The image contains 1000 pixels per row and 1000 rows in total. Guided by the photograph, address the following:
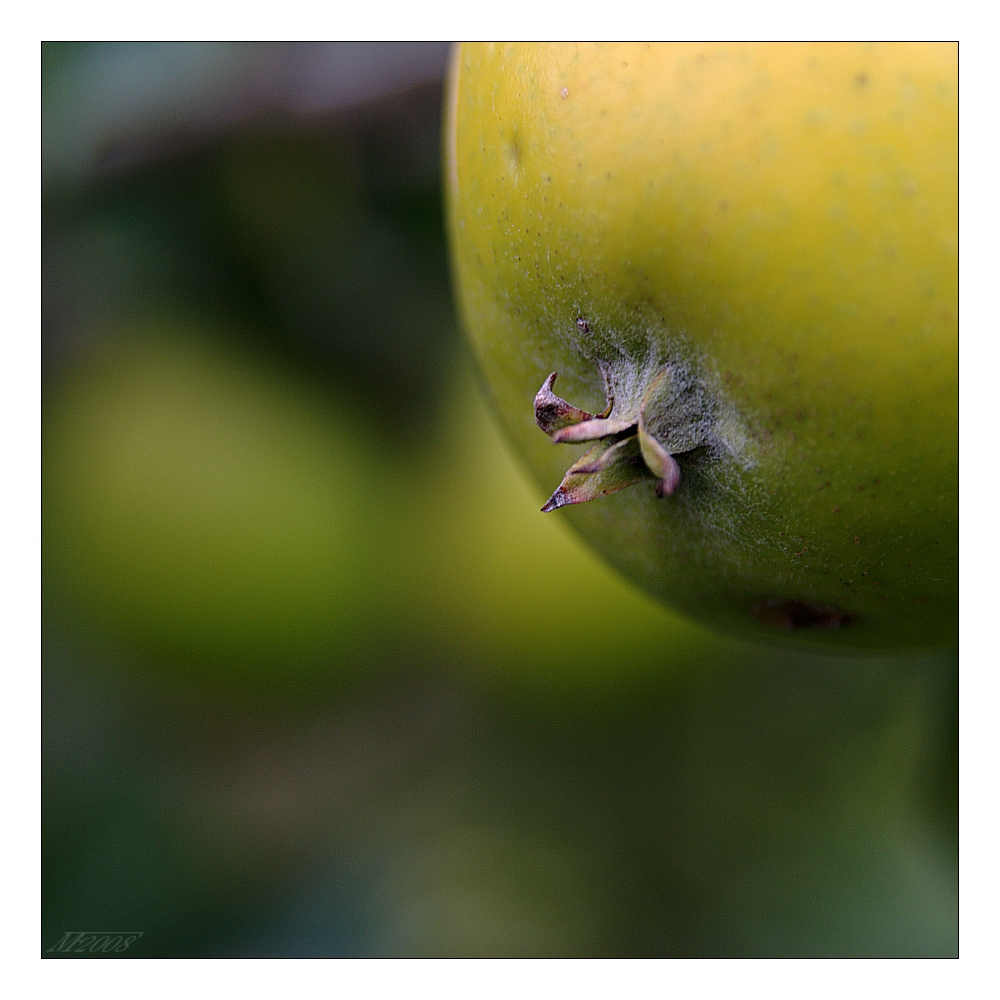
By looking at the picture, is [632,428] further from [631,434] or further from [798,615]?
[798,615]

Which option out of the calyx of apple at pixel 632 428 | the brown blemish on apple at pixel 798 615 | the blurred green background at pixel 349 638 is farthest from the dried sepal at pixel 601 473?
the blurred green background at pixel 349 638

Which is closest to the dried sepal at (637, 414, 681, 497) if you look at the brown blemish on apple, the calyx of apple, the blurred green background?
the calyx of apple

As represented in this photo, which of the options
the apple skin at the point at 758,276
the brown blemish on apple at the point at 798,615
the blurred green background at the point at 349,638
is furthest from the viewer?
the blurred green background at the point at 349,638

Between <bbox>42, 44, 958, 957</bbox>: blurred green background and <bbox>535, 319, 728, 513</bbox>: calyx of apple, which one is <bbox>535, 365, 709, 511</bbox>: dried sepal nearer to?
<bbox>535, 319, 728, 513</bbox>: calyx of apple

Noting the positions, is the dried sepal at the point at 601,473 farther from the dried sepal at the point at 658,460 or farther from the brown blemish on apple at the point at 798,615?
the brown blemish on apple at the point at 798,615

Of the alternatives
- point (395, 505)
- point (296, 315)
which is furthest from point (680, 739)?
point (296, 315)

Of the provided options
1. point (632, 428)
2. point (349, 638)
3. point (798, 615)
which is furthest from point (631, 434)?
point (349, 638)
